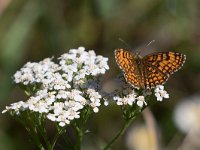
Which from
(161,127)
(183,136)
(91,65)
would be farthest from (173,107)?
(91,65)

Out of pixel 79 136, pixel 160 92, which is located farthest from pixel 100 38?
pixel 79 136

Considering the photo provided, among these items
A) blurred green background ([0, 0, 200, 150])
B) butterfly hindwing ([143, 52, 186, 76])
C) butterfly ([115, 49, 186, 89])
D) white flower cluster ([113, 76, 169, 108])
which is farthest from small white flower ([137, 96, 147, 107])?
blurred green background ([0, 0, 200, 150])

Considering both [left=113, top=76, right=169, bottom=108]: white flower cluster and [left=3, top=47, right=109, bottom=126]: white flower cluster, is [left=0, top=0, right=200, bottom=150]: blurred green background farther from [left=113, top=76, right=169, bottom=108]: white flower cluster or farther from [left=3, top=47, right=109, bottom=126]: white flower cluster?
[left=113, top=76, right=169, bottom=108]: white flower cluster

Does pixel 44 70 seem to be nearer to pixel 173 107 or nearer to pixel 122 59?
pixel 122 59

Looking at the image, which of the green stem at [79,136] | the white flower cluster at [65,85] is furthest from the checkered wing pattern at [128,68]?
the green stem at [79,136]

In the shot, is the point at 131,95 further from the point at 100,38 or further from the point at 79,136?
the point at 100,38

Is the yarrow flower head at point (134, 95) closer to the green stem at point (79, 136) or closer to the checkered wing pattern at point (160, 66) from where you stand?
the checkered wing pattern at point (160, 66)
